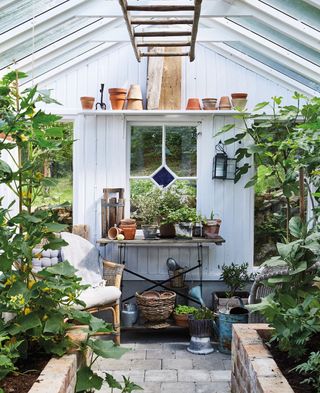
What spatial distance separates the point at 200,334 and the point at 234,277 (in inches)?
33.0

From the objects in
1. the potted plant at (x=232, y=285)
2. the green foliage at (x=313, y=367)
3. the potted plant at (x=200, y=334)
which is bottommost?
the potted plant at (x=200, y=334)

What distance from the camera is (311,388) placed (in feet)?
8.48

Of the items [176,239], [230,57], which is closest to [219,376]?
[176,239]

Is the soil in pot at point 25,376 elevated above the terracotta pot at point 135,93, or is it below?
below

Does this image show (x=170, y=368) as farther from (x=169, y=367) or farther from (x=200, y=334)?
(x=200, y=334)

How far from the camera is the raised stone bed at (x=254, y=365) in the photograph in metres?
2.49

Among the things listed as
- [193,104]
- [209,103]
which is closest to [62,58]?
[193,104]

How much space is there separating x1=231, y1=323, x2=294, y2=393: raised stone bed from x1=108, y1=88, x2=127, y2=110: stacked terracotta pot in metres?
3.05

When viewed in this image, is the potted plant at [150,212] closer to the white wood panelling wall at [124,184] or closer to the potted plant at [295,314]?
the white wood panelling wall at [124,184]

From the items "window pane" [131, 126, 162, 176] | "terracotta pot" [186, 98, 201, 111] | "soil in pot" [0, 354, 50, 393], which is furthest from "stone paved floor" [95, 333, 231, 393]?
"terracotta pot" [186, 98, 201, 111]

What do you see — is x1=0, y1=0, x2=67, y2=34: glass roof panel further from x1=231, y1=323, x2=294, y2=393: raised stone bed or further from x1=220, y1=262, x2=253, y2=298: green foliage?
x1=220, y1=262, x2=253, y2=298: green foliage

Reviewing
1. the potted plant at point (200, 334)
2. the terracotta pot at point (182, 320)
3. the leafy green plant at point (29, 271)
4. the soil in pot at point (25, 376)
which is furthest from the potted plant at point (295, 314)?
the terracotta pot at point (182, 320)

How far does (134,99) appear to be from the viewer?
5.82 metres

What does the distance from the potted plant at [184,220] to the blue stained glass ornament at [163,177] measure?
1.77 feet
